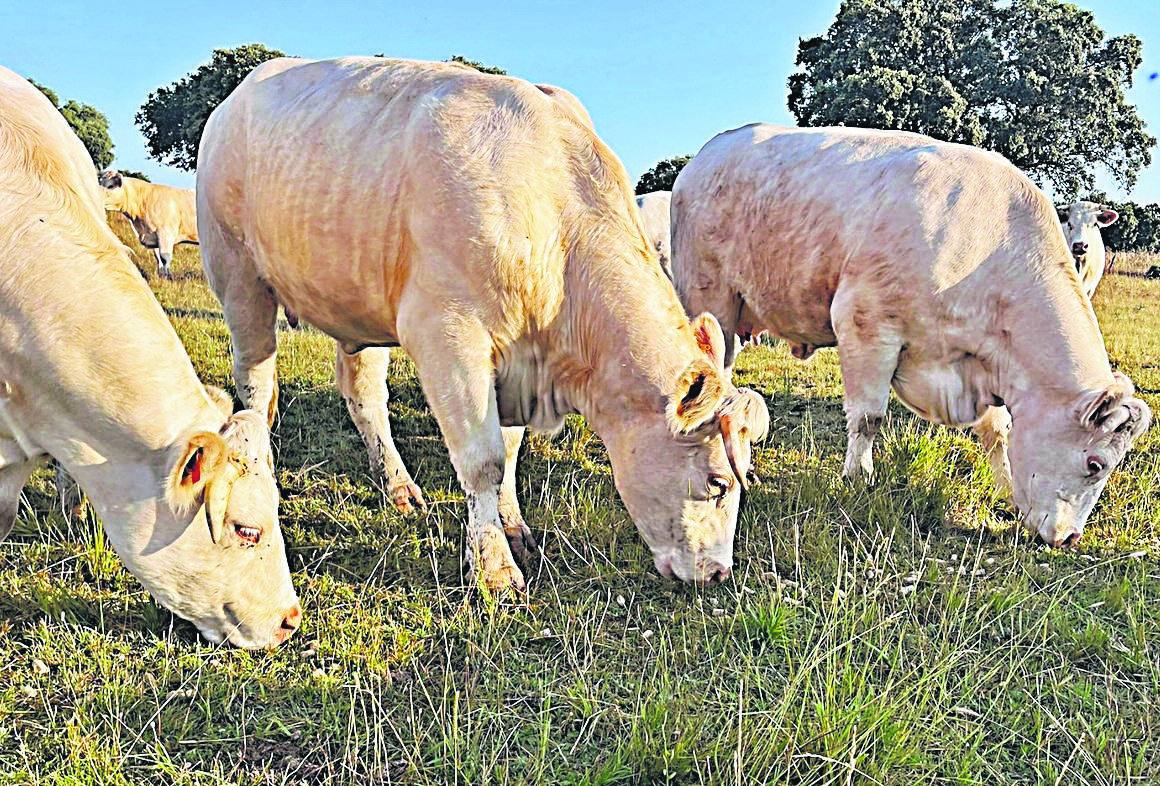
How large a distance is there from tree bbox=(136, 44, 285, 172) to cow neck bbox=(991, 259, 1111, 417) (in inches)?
1372

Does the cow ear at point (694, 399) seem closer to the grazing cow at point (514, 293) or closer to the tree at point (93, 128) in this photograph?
the grazing cow at point (514, 293)

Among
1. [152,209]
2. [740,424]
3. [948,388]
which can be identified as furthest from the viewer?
[152,209]

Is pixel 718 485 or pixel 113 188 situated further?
pixel 113 188

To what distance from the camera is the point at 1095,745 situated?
124 inches

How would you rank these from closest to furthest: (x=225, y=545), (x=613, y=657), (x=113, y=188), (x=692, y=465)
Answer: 1. (x=225, y=545)
2. (x=613, y=657)
3. (x=692, y=465)
4. (x=113, y=188)

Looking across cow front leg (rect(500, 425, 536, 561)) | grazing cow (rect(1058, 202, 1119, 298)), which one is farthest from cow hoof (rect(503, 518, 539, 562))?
grazing cow (rect(1058, 202, 1119, 298))

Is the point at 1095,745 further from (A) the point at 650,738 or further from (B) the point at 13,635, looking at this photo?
(B) the point at 13,635

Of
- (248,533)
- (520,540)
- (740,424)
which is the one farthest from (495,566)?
(740,424)

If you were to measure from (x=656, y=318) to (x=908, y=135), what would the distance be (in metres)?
3.52

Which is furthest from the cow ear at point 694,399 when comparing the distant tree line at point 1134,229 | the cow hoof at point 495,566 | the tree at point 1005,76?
the distant tree line at point 1134,229

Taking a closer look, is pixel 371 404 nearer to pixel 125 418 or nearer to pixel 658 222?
pixel 125 418

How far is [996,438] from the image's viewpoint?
19.5 ft

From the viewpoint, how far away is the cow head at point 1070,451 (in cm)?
480

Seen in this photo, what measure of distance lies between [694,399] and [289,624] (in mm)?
1884
